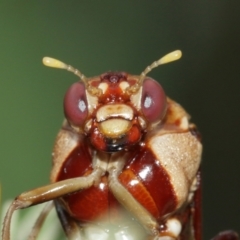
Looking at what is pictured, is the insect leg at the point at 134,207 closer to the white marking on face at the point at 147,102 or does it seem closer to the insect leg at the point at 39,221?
the white marking on face at the point at 147,102

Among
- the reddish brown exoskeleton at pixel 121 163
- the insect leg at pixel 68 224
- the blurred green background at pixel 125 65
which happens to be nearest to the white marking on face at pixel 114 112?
the reddish brown exoskeleton at pixel 121 163

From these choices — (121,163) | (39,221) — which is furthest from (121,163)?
(39,221)

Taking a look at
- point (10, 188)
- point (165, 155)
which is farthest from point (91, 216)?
point (10, 188)

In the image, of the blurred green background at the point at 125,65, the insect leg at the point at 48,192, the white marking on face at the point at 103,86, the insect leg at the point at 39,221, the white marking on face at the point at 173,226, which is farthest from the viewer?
the blurred green background at the point at 125,65

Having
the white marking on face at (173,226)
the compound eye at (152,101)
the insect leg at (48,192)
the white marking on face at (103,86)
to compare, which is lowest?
the white marking on face at (173,226)

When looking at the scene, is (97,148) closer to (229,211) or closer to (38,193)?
(38,193)

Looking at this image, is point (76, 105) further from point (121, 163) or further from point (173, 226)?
point (173, 226)

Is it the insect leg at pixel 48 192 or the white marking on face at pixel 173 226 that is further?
the white marking on face at pixel 173 226
